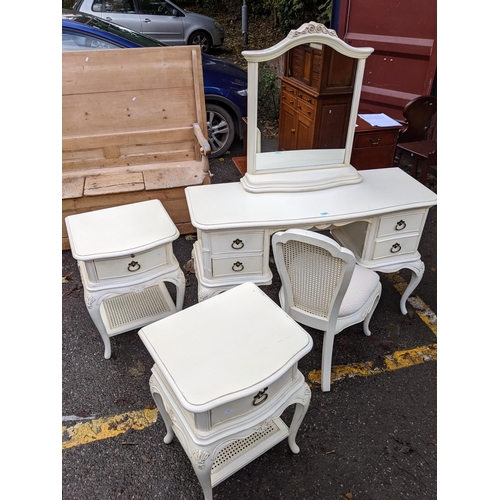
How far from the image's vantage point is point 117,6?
24.5 ft

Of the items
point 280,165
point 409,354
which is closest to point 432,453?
point 409,354

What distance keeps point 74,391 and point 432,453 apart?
2157 mm

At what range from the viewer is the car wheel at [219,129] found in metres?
4.71

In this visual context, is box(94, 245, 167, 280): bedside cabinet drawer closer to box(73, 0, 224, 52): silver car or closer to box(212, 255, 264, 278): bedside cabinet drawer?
box(212, 255, 264, 278): bedside cabinet drawer

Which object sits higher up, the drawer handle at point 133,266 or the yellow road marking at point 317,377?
the drawer handle at point 133,266

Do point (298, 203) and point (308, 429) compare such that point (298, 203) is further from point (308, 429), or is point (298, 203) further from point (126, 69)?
point (126, 69)

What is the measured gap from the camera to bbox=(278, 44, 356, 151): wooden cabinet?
2.43 meters

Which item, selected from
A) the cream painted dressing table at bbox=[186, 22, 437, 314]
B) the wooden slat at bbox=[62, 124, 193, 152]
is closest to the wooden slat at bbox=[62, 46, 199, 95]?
the wooden slat at bbox=[62, 124, 193, 152]

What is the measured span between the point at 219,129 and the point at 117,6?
4716mm

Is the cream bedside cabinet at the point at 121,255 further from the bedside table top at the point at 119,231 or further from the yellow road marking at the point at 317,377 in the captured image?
the yellow road marking at the point at 317,377

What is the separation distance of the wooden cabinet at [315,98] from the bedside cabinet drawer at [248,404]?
67.9 inches

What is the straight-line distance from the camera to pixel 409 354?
267 cm

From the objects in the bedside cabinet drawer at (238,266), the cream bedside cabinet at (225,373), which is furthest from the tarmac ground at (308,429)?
the bedside cabinet drawer at (238,266)

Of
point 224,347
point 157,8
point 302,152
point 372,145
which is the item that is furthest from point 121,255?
point 157,8
